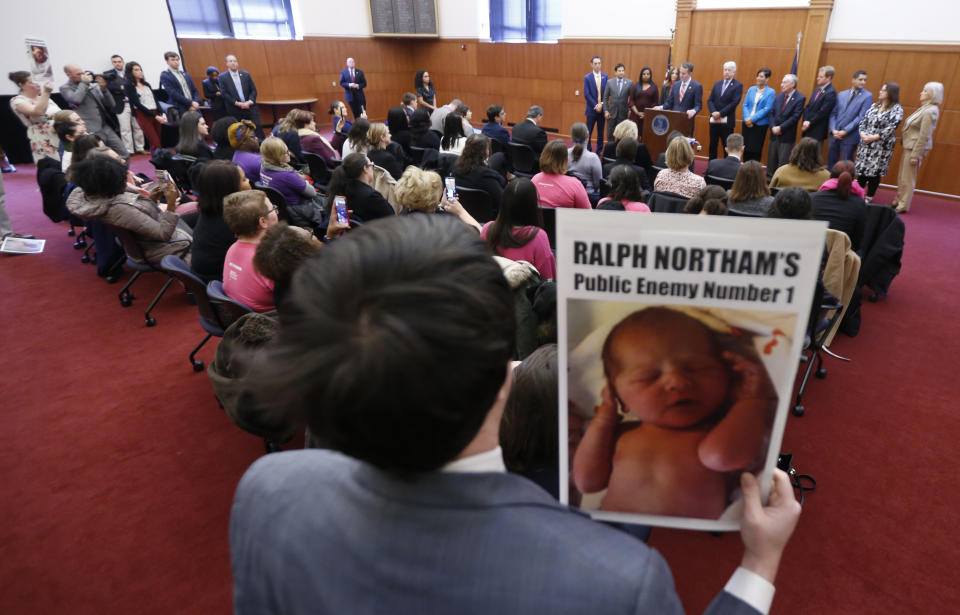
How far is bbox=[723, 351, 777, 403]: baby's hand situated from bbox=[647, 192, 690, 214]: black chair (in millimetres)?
3251

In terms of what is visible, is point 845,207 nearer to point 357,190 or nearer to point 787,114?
point 357,190

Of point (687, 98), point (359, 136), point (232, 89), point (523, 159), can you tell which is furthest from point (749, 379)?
point (232, 89)

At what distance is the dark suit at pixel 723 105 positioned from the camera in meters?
7.26

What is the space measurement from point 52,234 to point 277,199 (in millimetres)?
3544

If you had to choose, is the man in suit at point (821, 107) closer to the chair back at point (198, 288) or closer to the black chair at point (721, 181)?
the black chair at point (721, 181)

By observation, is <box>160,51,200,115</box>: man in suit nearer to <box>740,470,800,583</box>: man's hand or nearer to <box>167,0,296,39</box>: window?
<box>167,0,296,39</box>: window

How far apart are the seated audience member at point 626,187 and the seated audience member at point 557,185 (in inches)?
→ 13.5

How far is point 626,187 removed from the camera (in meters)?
3.38

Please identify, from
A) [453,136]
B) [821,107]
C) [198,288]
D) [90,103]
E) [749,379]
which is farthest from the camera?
[90,103]

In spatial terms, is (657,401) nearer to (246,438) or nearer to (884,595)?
(884,595)

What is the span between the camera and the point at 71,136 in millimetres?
4715

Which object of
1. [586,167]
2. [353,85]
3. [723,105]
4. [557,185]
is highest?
[353,85]

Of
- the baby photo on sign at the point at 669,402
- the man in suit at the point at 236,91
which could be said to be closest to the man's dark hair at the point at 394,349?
the baby photo on sign at the point at 669,402

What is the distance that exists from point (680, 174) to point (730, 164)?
78 cm
